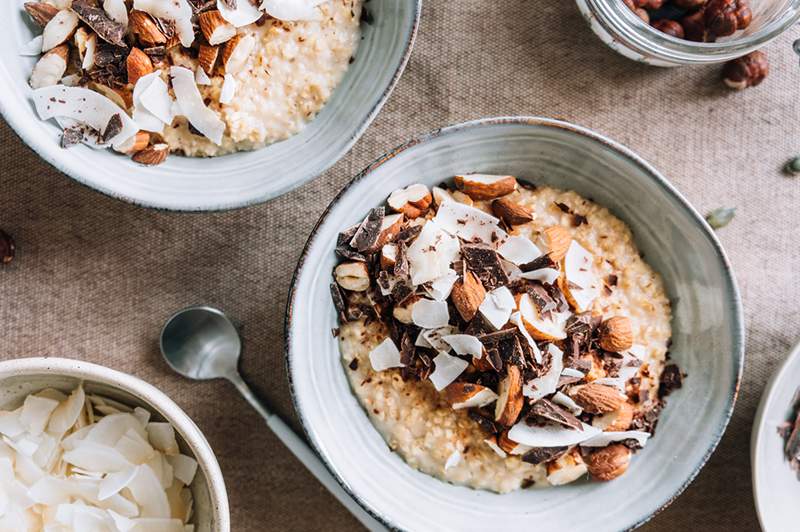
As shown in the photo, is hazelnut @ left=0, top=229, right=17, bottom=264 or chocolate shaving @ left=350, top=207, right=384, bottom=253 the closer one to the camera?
chocolate shaving @ left=350, top=207, right=384, bottom=253

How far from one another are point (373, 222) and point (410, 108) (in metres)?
0.38

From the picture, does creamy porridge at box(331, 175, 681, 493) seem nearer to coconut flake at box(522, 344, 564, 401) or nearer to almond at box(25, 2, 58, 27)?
coconut flake at box(522, 344, 564, 401)

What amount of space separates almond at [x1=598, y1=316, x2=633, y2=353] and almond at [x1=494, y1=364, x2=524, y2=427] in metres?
0.17

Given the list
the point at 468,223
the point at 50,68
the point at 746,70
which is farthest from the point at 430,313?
the point at 746,70

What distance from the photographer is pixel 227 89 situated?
4.01ft

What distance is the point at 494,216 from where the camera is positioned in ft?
4.21

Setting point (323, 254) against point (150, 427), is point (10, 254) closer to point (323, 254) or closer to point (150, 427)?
point (150, 427)

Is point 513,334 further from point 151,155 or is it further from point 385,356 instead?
point 151,155

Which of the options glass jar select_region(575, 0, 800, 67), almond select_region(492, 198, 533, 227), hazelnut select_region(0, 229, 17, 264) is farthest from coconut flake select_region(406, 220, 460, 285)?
hazelnut select_region(0, 229, 17, 264)

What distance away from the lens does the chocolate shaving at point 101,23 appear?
1.21 meters

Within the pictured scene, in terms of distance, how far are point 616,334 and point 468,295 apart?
0.26 metres

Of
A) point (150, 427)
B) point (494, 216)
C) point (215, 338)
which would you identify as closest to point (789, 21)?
point (494, 216)

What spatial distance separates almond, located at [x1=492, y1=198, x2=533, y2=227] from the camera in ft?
4.09

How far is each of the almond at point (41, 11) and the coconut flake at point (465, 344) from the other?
87cm
